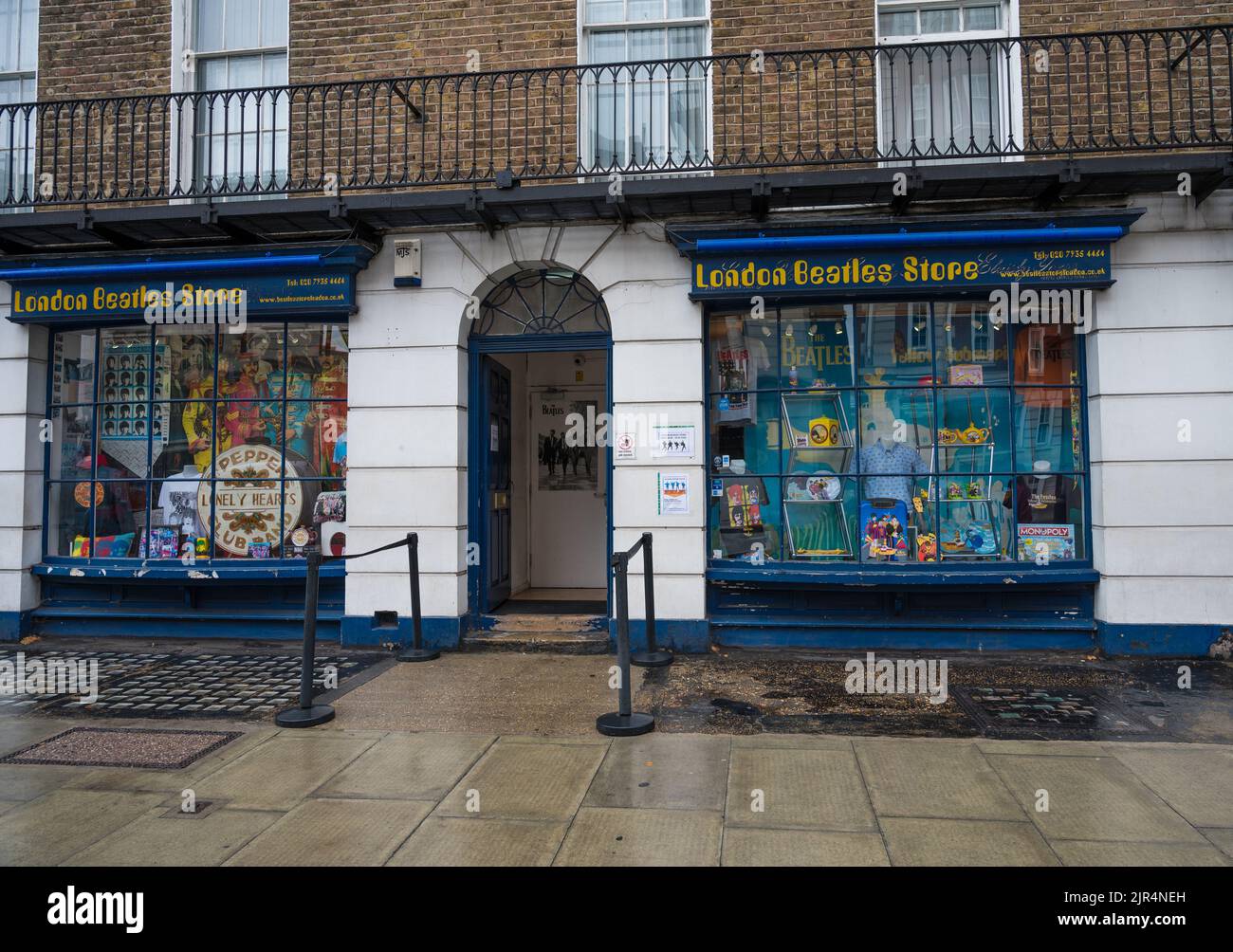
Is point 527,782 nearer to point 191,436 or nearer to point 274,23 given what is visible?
point 191,436

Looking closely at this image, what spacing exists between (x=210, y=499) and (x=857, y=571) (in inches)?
264

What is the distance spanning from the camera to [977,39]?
8.30m

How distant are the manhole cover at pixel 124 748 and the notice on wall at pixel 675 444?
4348mm

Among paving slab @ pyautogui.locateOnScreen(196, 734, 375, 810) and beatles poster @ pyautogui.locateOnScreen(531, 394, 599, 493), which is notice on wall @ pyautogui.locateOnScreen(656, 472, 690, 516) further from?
paving slab @ pyautogui.locateOnScreen(196, 734, 375, 810)

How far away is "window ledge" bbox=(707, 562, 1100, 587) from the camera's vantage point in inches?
317

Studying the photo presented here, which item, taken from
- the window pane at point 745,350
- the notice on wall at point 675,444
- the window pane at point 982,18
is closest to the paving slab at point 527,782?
the notice on wall at point 675,444

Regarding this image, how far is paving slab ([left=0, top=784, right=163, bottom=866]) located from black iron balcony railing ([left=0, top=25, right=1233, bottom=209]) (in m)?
5.73

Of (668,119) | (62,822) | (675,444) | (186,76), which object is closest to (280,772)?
(62,822)

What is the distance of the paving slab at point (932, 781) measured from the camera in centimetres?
445

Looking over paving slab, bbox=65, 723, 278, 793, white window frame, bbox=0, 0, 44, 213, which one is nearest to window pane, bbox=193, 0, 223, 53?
white window frame, bbox=0, 0, 44, 213

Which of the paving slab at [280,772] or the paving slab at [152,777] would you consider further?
the paving slab at [152,777]

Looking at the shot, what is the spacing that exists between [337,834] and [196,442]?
21.4ft

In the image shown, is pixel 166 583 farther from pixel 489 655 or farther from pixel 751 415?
pixel 751 415

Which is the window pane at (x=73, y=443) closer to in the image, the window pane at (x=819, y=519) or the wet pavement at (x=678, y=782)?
the wet pavement at (x=678, y=782)
